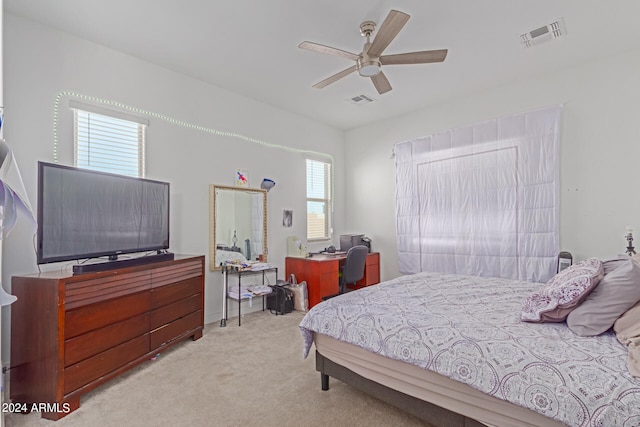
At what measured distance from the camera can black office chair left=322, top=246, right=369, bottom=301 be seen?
418cm

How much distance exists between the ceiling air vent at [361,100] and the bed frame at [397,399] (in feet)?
10.6

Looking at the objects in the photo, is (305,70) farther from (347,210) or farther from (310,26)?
(347,210)

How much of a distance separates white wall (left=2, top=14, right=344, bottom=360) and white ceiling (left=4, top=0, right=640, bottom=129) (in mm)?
185

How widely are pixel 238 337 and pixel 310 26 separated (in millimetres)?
2991

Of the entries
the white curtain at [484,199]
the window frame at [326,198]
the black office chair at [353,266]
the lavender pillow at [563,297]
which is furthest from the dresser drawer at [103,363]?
the white curtain at [484,199]

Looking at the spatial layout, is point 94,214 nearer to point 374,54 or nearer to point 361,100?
point 374,54

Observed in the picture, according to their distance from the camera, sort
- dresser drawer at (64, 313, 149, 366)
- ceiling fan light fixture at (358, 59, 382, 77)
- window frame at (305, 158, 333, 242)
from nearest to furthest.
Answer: dresser drawer at (64, 313, 149, 366)
ceiling fan light fixture at (358, 59, 382, 77)
window frame at (305, 158, 333, 242)

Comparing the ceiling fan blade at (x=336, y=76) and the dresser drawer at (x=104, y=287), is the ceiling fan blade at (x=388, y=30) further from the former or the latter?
the dresser drawer at (x=104, y=287)

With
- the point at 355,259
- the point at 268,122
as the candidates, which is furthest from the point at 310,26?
the point at 355,259

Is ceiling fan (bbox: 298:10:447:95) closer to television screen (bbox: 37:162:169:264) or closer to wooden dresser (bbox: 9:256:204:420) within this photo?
television screen (bbox: 37:162:169:264)

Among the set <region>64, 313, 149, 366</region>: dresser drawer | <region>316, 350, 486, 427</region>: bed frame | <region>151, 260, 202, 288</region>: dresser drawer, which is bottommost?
<region>316, 350, 486, 427</region>: bed frame

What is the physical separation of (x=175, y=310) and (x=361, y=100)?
3.35 metres

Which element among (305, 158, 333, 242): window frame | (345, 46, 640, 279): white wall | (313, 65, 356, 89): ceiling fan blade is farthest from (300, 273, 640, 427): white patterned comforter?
(305, 158, 333, 242): window frame

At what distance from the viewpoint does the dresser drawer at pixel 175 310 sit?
2.62 meters
